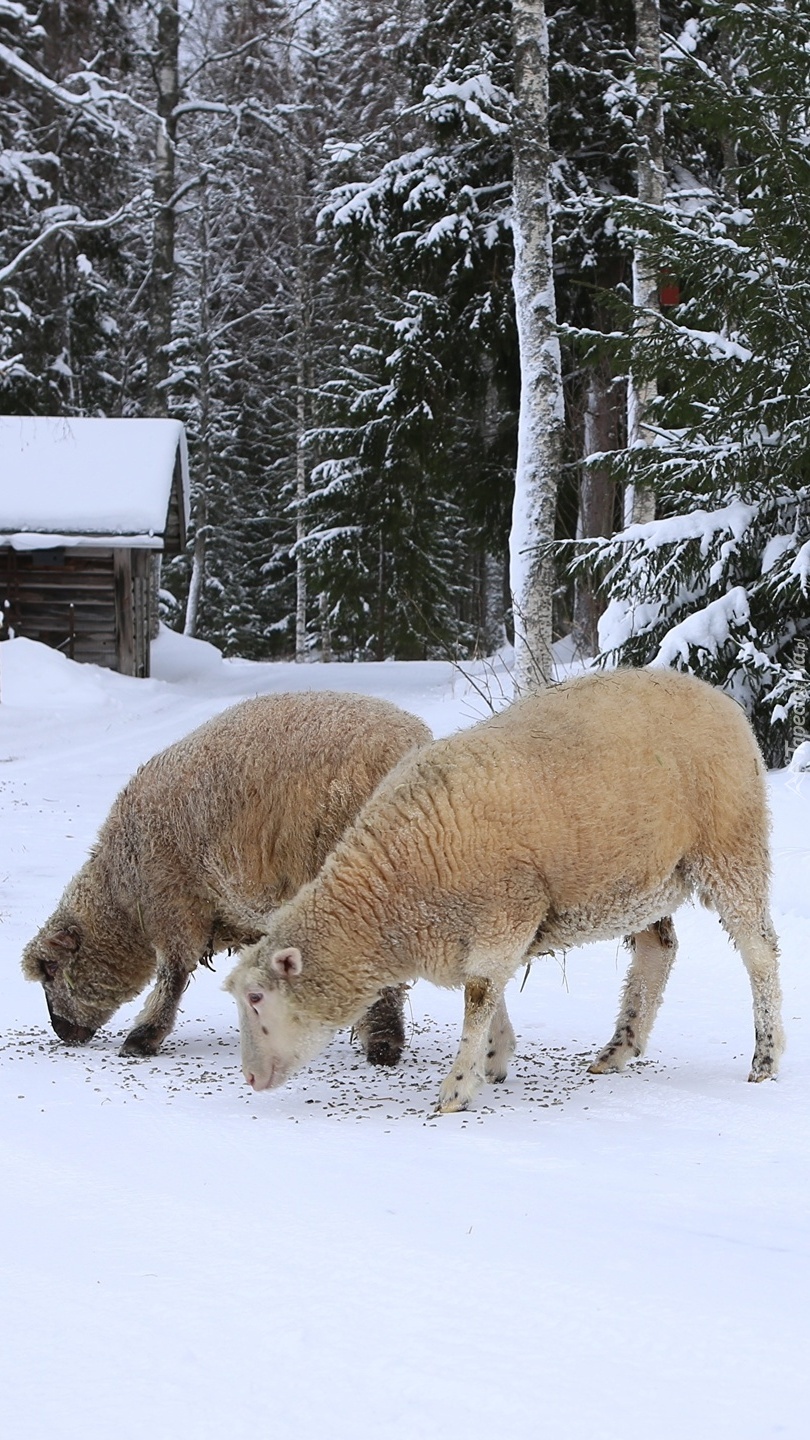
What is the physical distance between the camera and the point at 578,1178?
152 inches

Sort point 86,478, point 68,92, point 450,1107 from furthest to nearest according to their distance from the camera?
point 86,478, point 68,92, point 450,1107

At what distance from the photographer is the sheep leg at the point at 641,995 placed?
529 centimetres

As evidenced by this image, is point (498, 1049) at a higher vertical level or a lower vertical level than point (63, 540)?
lower

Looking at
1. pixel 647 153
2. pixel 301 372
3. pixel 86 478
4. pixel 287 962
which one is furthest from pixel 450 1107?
pixel 301 372

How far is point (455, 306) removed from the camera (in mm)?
19719

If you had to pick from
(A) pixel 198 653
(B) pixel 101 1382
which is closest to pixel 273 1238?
(B) pixel 101 1382

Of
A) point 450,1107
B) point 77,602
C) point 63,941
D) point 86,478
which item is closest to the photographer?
point 450,1107

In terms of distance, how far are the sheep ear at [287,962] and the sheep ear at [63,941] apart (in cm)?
151

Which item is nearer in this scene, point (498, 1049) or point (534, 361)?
point (498, 1049)

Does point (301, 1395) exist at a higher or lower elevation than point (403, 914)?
lower

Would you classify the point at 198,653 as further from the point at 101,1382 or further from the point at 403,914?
the point at 101,1382

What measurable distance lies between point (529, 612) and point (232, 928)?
7.69 meters

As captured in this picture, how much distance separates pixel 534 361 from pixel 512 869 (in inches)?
361

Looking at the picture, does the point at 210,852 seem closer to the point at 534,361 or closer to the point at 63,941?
the point at 63,941
